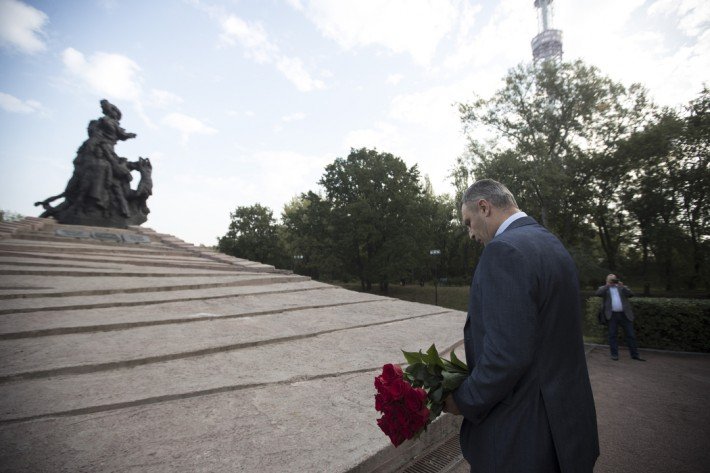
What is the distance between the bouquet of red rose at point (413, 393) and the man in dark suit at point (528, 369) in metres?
0.07

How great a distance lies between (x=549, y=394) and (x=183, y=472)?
2042 millimetres

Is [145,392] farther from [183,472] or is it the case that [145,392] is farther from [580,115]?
[580,115]

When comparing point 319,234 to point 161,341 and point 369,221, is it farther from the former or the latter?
point 161,341

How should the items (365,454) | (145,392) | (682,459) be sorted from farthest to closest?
(682,459) < (145,392) < (365,454)

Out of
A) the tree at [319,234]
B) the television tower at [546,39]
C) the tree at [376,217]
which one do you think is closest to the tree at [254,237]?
the tree at [319,234]

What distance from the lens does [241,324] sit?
526 centimetres

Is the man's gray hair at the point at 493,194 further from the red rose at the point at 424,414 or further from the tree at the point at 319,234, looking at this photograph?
the tree at the point at 319,234

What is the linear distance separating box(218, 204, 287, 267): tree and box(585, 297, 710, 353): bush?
37.4 m

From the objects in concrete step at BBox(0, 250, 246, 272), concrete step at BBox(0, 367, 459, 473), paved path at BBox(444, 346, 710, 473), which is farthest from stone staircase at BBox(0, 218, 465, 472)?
paved path at BBox(444, 346, 710, 473)

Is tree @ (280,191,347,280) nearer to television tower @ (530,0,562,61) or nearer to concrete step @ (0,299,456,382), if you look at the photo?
concrete step @ (0,299,456,382)

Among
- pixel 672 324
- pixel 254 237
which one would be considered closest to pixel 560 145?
pixel 672 324

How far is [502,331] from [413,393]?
0.45 meters

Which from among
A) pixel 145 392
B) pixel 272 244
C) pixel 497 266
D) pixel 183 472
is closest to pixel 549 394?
pixel 497 266

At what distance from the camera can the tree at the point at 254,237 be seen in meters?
42.1
